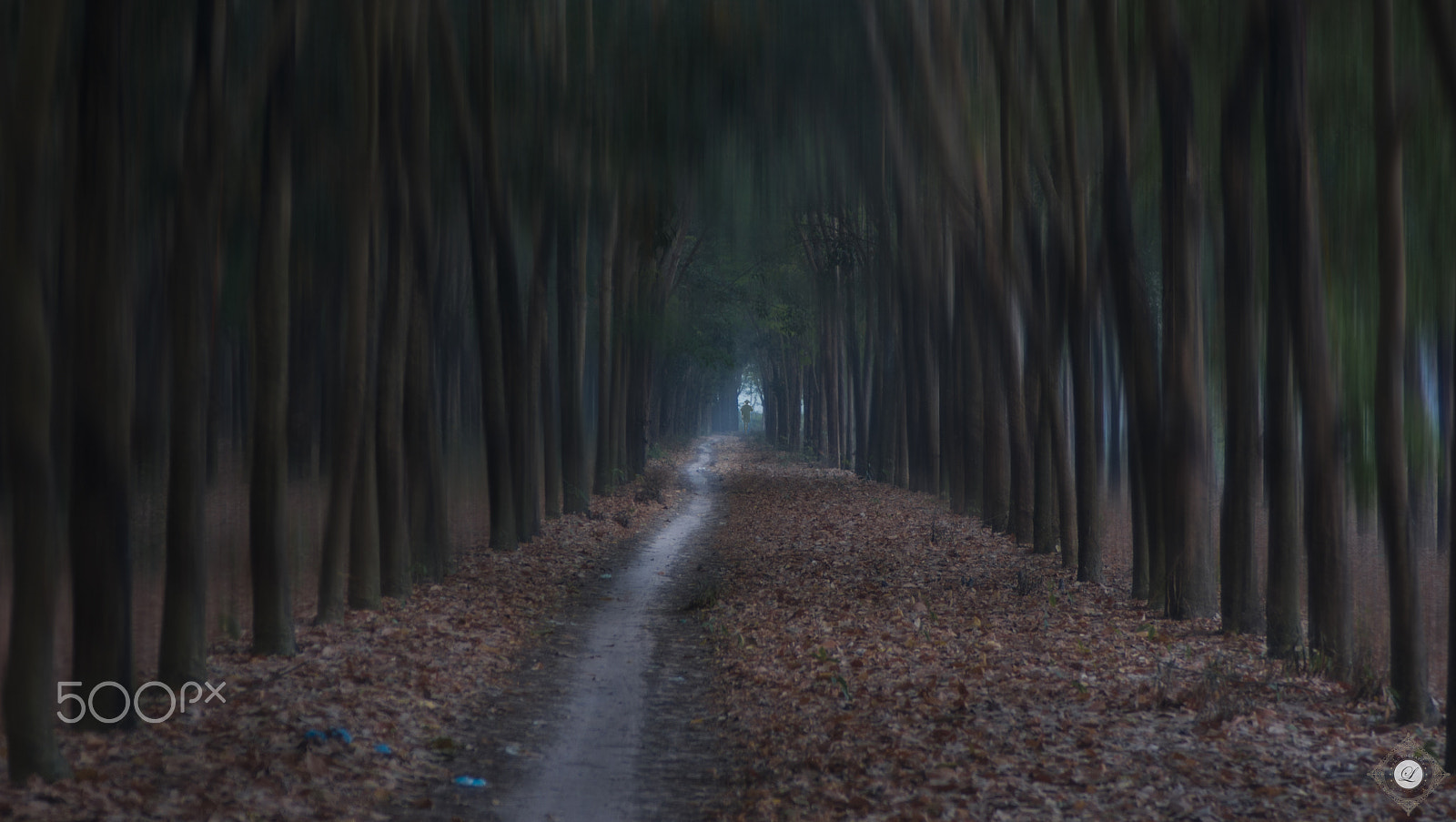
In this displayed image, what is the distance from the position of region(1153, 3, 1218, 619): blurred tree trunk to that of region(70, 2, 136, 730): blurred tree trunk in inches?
398

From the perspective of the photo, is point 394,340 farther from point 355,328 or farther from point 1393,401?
point 1393,401

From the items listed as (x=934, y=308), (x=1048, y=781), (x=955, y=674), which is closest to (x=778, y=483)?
(x=934, y=308)

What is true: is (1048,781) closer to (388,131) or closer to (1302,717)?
(1302,717)

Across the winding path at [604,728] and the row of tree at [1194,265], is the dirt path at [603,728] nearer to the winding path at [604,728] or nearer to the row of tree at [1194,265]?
the winding path at [604,728]

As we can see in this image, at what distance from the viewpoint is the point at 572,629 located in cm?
1280

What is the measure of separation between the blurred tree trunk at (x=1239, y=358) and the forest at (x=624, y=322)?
0.05 metres

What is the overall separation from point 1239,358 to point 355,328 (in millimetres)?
9266

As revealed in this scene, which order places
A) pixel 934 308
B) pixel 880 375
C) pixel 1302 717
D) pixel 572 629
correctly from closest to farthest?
1. pixel 1302 717
2. pixel 572 629
3. pixel 934 308
4. pixel 880 375

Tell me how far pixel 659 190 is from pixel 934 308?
26.9ft

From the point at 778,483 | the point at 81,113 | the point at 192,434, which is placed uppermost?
the point at 81,113

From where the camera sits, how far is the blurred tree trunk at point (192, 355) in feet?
28.4

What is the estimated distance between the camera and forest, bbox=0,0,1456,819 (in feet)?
23.6
